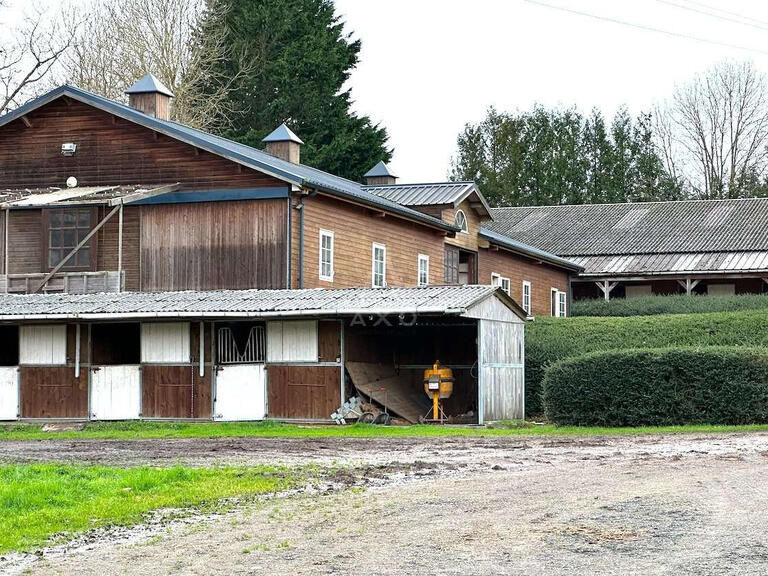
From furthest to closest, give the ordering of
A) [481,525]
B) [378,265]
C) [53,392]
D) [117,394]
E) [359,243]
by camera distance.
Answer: [378,265], [359,243], [53,392], [117,394], [481,525]

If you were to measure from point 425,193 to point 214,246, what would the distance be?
32.5ft

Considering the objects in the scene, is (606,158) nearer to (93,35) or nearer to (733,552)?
(93,35)

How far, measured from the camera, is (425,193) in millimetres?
41094

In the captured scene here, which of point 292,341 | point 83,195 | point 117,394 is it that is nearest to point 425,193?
point 83,195

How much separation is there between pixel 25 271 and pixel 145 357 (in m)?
6.19

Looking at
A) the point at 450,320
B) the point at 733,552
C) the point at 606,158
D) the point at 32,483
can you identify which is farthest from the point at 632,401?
the point at 606,158

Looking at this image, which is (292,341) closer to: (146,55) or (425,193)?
(425,193)

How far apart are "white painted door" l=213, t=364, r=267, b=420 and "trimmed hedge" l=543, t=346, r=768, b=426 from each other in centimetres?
684

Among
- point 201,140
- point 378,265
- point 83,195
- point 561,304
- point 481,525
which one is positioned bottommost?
point 481,525

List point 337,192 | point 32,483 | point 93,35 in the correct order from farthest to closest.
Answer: point 93,35 < point 337,192 < point 32,483

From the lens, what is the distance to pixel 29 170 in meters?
35.6

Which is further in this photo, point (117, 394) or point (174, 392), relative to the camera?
point (117, 394)

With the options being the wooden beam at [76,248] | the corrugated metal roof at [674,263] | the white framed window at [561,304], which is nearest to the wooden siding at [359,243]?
the wooden beam at [76,248]

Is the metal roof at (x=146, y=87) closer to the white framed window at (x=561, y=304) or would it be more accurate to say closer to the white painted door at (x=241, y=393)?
the white painted door at (x=241, y=393)
